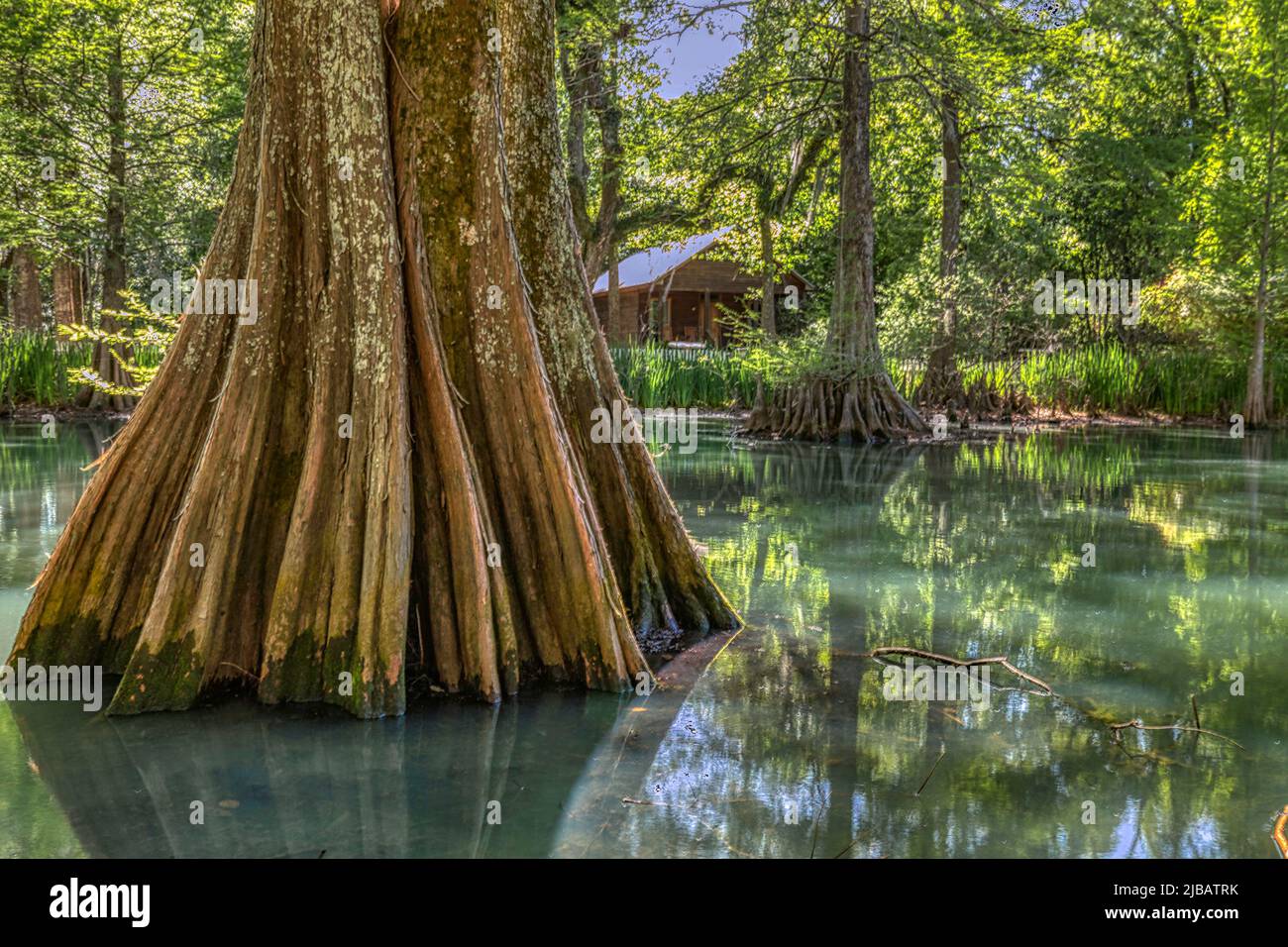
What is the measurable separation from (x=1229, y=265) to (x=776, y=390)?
9.77 meters

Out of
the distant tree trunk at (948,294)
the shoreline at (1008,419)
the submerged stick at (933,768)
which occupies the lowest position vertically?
the submerged stick at (933,768)

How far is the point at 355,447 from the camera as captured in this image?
3.87 meters

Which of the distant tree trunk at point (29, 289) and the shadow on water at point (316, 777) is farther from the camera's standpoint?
the distant tree trunk at point (29, 289)

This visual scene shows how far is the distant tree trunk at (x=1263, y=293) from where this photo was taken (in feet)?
57.5

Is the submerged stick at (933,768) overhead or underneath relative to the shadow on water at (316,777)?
underneath

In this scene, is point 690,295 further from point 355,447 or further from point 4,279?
point 355,447

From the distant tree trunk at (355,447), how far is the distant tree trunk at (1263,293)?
58.9ft

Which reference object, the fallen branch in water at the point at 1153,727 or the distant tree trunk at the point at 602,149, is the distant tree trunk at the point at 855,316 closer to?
the distant tree trunk at the point at 602,149

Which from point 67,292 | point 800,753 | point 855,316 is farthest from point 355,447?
point 67,292

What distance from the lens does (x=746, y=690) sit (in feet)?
13.0

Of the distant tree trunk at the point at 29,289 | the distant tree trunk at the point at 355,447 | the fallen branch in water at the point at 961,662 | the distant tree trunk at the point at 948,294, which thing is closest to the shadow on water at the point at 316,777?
the distant tree trunk at the point at 355,447

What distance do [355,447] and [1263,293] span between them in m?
19.6

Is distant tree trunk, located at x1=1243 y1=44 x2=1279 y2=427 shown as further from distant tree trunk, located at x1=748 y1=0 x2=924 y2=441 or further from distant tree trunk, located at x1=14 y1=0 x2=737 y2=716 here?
distant tree trunk, located at x1=14 y1=0 x2=737 y2=716

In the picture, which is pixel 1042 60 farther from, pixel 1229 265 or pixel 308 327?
pixel 308 327
